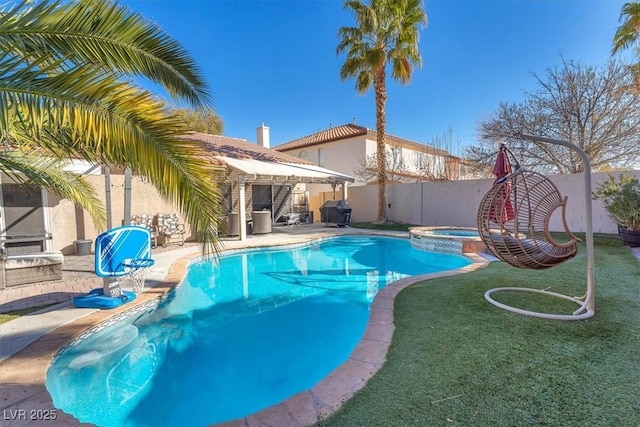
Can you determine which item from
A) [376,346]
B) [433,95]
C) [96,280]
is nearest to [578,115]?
[433,95]

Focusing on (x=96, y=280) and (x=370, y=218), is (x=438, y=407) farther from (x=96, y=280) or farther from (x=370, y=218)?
(x=370, y=218)

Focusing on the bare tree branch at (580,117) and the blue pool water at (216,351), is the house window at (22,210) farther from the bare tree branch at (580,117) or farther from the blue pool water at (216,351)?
the bare tree branch at (580,117)

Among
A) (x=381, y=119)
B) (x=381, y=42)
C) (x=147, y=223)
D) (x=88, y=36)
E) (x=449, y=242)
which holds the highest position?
(x=381, y=42)

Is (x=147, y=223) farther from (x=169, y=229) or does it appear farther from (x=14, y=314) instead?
(x=14, y=314)

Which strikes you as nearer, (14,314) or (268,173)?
(14,314)

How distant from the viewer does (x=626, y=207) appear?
9.44 meters

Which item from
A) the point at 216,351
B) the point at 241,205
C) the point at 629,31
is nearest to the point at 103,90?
the point at 216,351

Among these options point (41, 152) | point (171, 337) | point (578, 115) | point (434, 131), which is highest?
point (434, 131)

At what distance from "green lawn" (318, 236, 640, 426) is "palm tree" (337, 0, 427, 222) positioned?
46.3ft

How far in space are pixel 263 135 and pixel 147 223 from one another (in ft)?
48.8

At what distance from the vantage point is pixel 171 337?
546 cm

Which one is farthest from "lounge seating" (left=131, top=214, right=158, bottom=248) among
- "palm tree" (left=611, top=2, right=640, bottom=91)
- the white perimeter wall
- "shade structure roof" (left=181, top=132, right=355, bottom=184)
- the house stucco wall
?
"palm tree" (left=611, top=2, right=640, bottom=91)

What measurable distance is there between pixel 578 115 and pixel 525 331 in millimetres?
17046

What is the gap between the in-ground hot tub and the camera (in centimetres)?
1089
